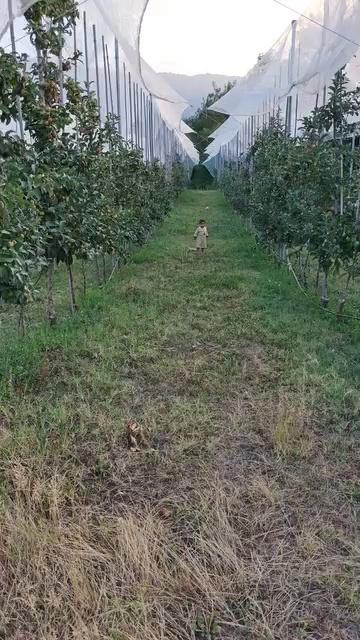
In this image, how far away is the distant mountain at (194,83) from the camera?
75.4ft

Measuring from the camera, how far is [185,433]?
3053 mm

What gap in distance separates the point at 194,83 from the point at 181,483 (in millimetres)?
24895

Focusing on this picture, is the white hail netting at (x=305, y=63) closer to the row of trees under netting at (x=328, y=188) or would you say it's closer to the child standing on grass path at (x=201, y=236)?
the row of trees under netting at (x=328, y=188)

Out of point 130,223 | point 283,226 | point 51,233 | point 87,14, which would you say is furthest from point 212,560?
point 87,14

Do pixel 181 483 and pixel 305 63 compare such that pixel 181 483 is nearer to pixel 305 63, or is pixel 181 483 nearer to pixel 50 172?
pixel 50 172

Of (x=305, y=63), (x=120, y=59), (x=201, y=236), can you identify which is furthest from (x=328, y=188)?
(x=120, y=59)

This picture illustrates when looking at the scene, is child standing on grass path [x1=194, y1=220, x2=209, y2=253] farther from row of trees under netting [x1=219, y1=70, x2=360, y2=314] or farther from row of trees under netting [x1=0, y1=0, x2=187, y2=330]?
row of trees under netting [x1=219, y1=70, x2=360, y2=314]

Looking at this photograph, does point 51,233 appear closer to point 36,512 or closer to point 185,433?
point 185,433

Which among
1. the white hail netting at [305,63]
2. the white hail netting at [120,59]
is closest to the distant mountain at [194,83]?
the white hail netting at [120,59]

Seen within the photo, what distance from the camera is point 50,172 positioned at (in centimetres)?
389

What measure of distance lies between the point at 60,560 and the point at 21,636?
0.31 metres

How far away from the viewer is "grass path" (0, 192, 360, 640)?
6.05 ft

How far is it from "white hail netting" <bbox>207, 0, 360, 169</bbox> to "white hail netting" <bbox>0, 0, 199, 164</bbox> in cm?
188

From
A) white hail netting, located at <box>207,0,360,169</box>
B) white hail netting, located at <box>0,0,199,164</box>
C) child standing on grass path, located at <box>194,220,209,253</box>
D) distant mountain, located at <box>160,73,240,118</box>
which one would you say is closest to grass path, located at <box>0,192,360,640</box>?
white hail netting, located at <box>0,0,199,164</box>
